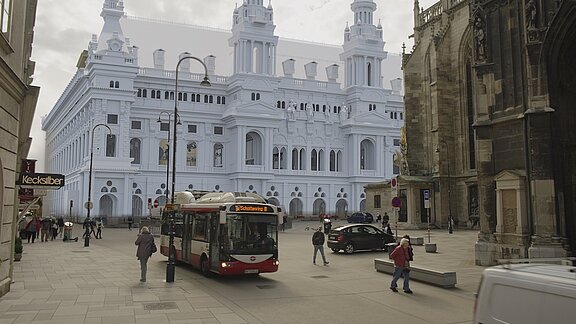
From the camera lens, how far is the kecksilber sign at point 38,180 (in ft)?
53.0

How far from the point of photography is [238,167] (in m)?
70.6

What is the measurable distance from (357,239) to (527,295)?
20.4 meters

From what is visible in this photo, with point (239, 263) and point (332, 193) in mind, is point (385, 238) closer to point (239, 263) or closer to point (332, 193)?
point (239, 263)

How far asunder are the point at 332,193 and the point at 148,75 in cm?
3212

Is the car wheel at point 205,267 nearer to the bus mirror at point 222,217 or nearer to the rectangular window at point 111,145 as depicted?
the bus mirror at point 222,217

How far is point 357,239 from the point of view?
25672mm

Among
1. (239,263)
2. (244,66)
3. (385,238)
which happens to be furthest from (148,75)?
(239,263)

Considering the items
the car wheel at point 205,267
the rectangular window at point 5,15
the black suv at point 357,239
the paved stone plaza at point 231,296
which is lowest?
the paved stone plaza at point 231,296

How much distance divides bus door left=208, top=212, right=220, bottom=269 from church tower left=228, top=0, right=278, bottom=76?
5805cm

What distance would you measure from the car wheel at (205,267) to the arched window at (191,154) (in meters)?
54.5

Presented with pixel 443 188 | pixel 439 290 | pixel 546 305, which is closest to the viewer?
pixel 546 305

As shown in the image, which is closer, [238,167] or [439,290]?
[439,290]

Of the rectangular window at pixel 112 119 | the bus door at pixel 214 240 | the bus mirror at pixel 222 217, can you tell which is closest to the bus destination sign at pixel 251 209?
Answer: the bus mirror at pixel 222 217

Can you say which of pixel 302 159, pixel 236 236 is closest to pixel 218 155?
pixel 302 159
